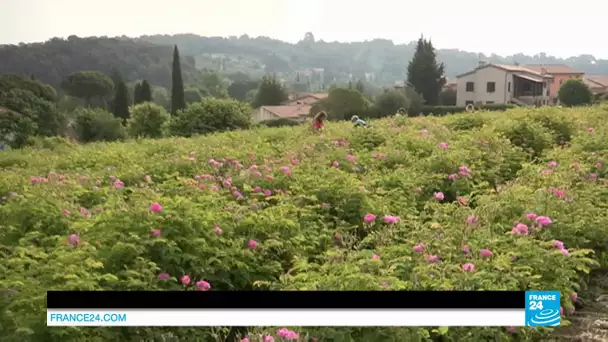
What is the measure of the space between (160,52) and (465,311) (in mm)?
2646

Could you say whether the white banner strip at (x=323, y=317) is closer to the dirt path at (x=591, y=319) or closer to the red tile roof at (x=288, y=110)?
the dirt path at (x=591, y=319)

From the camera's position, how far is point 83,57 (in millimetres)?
3311

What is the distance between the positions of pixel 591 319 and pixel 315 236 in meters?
1.48

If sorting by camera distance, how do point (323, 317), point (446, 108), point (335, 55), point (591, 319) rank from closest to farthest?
1. point (323, 317)
2. point (591, 319)
3. point (335, 55)
4. point (446, 108)

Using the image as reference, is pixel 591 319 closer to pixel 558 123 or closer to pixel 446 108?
pixel 446 108

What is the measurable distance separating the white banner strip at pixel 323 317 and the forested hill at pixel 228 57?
5.16 ft

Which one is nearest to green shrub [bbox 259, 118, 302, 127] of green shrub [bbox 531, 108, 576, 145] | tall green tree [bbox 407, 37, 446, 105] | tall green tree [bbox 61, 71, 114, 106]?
green shrub [bbox 531, 108, 576, 145]

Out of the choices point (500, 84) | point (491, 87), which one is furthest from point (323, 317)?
point (491, 87)

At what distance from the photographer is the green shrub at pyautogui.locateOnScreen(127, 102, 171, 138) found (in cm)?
1784

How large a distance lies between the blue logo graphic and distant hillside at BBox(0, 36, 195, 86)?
240cm

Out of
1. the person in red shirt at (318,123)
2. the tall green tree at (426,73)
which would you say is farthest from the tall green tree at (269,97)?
the tall green tree at (426,73)

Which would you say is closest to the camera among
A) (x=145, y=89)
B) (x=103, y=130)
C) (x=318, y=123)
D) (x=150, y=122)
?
(x=145, y=89)

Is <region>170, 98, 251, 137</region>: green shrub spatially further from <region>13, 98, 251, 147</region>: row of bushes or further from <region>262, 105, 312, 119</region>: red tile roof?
<region>262, 105, 312, 119</region>: red tile roof

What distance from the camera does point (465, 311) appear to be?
4.96ft
